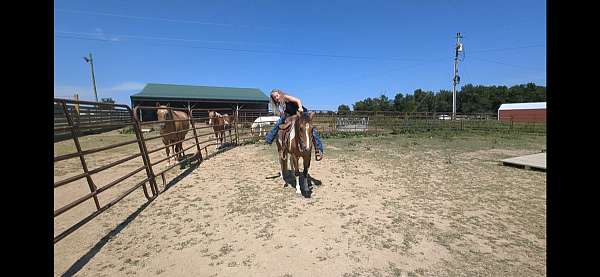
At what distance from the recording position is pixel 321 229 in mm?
3664

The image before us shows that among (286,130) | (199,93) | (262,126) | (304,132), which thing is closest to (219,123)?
(262,126)

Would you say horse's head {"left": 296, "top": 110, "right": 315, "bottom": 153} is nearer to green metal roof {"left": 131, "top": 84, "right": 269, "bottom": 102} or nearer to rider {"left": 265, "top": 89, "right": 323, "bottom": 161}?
rider {"left": 265, "top": 89, "right": 323, "bottom": 161}

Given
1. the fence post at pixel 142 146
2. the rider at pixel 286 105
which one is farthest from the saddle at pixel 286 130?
the fence post at pixel 142 146

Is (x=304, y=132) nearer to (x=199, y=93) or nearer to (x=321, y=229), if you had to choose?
(x=321, y=229)

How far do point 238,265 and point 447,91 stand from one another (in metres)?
88.1

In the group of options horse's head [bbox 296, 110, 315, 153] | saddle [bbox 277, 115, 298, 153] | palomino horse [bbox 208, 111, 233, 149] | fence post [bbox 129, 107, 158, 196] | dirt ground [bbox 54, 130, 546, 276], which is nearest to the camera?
dirt ground [bbox 54, 130, 546, 276]

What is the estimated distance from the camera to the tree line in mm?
69938

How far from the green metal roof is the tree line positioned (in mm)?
38899

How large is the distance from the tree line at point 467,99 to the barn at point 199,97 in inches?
→ 1558

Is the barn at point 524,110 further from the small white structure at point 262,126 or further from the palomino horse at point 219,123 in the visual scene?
the palomino horse at point 219,123

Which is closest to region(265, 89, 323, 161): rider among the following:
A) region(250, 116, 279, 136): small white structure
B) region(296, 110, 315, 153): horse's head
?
region(296, 110, 315, 153): horse's head
